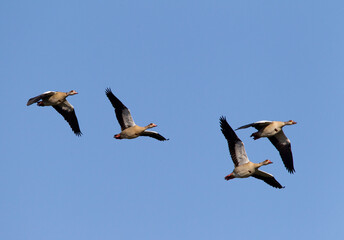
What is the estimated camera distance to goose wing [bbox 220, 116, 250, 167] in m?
19.9

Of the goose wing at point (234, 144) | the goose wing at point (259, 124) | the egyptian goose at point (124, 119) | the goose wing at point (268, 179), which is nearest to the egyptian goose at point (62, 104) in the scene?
the egyptian goose at point (124, 119)

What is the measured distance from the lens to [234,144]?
19.9 metres

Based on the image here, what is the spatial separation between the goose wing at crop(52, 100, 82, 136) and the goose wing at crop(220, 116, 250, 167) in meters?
7.59

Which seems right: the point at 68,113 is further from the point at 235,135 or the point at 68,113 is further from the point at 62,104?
the point at 235,135

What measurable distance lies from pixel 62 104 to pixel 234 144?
8.24m

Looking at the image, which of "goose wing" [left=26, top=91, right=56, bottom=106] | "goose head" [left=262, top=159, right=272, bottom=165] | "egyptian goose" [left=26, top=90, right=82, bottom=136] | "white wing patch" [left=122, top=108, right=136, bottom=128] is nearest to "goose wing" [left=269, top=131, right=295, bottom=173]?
"goose head" [left=262, top=159, right=272, bottom=165]

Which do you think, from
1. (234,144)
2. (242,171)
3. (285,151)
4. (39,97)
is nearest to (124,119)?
(39,97)

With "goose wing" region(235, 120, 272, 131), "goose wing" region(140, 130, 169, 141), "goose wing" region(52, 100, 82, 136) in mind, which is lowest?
"goose wing" region(235, 120, 272, 131)

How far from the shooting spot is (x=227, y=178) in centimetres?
2020

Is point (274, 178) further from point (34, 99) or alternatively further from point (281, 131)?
point (34, 99)

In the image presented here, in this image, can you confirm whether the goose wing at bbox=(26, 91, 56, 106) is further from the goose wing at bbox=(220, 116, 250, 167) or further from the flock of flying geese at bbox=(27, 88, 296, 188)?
the goose wing at bbox=(220, 116, 250, 167)

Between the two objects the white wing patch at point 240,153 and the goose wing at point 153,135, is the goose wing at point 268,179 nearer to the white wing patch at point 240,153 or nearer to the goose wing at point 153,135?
the white wing patch at point 240,153

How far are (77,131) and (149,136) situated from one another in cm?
352

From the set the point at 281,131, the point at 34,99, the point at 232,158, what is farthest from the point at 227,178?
the point at 34,99
